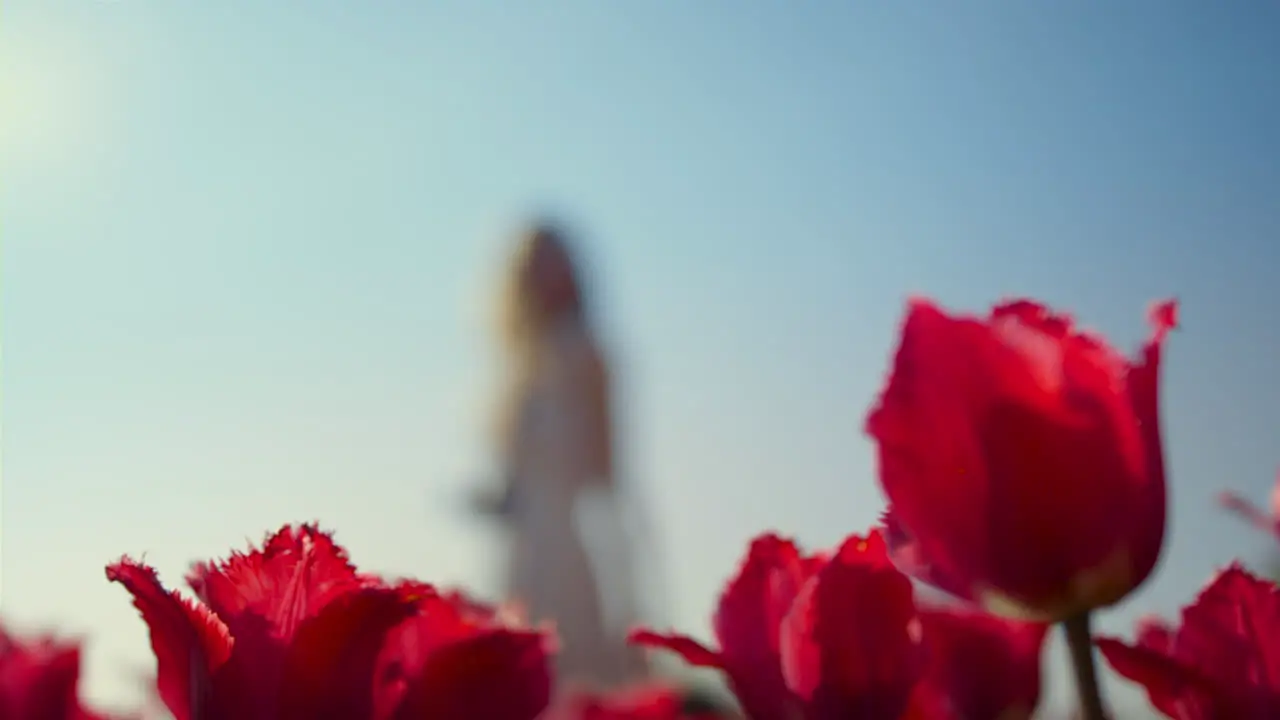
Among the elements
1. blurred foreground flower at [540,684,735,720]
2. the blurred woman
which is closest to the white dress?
the blurred woman

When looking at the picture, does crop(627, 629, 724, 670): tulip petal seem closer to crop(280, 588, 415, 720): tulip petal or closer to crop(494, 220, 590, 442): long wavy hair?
crop(280, 588, 415, 720): tulip petal

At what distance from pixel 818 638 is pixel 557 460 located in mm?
5078

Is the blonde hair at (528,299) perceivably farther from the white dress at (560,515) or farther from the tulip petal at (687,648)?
the tulip petal at (687,648)

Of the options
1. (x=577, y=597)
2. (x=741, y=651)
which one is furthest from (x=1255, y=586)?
(x=577, y=597)

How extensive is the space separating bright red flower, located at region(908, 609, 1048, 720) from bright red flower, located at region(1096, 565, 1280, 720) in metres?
0.05

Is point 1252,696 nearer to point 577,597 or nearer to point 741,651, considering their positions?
point 741,651

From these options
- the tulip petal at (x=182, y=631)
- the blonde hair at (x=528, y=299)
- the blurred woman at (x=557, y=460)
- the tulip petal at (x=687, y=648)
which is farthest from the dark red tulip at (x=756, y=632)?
the blonde hair at (x=528, y=299)

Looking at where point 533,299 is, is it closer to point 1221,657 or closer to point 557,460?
point 557,460

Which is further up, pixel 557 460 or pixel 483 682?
pixel 557 460

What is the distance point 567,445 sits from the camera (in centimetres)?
541

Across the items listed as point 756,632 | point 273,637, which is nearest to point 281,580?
point 273,637

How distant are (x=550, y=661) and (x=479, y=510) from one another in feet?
16.8

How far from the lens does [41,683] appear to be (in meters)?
0.34

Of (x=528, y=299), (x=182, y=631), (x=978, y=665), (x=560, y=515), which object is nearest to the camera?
(x=182, y=631)
